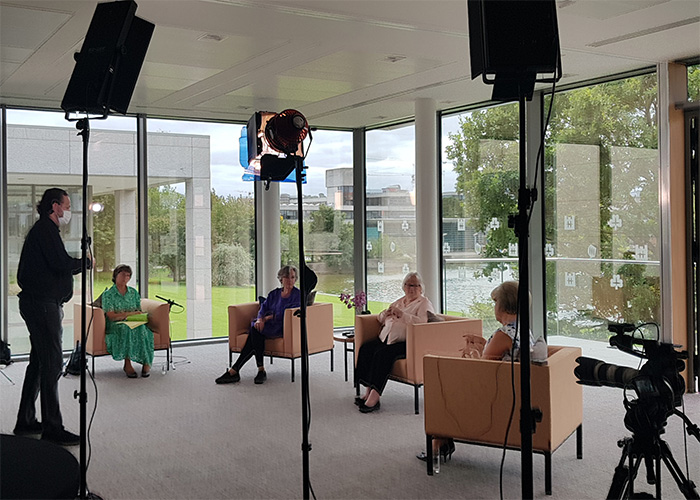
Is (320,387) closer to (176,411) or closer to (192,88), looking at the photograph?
(176,411)

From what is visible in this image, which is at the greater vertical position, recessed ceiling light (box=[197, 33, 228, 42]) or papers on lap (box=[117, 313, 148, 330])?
recessed ceiling light (box=[197, 33, 228, 42])

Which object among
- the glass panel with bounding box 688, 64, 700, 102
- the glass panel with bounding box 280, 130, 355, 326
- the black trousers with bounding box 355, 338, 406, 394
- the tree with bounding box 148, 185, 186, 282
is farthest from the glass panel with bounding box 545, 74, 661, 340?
the tree with bounding box 148, 185, 186, 282

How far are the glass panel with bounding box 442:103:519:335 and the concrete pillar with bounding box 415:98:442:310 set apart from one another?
1.53ft

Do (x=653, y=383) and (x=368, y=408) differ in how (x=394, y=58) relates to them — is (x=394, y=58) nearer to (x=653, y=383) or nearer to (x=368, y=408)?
(x=368, y=408)

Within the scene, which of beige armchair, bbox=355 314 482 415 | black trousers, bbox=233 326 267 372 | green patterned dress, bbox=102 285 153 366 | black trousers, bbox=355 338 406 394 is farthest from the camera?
green patterned dress, bbox=102 285 153 366

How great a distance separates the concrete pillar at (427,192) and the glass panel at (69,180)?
3.52m

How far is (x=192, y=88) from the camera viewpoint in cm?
701

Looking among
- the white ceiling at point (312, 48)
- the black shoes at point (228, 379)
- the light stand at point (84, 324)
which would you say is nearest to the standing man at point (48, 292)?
the light stand at point (84, 324)

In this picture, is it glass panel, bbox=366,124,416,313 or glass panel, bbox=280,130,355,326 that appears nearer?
glass panel, bbox=366,124,416,313

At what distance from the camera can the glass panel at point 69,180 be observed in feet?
25.6

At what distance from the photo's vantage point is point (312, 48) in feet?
18.2

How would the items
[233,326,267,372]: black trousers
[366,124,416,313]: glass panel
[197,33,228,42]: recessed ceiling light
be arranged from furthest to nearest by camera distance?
1. [366,124,416,313]: glass panel
2. [233,326,267,372]: black trousers
3. [197,33,228,42]: recessed ceiling light

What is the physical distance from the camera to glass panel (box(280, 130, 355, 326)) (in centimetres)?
977

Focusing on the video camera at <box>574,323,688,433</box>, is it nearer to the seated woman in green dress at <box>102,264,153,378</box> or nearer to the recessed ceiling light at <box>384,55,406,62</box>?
the recessed ceiling light at <box>384,55,406,62</box>
